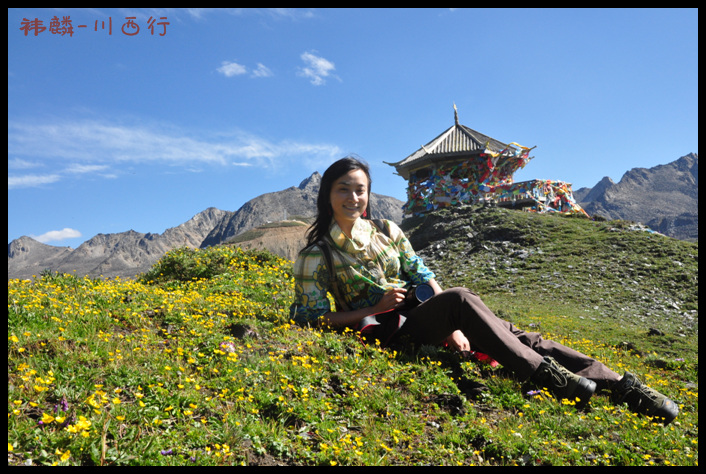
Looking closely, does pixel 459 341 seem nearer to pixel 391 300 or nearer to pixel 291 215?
pixel 391 300

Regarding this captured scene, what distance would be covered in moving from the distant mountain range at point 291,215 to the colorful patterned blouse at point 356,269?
72828mm

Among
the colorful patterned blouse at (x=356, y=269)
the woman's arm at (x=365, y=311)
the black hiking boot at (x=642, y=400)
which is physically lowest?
the black hiking boot at (x=642, y=400)

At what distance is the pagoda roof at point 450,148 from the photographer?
27.8 m

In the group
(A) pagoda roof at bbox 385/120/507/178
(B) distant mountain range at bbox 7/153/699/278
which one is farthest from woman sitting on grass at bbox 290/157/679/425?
(B) distant mountain range at bbox 7/153/699/278

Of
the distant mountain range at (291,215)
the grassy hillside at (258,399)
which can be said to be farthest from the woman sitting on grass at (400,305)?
the distant mountain range at (291,215)

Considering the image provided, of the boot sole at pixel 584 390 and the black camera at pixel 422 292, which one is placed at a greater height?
the black camera at pixel 422 292

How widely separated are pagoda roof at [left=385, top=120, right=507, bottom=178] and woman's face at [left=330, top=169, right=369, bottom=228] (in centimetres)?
2375

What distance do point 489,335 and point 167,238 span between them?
151784 mm

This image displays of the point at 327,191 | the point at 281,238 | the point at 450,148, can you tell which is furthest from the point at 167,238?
the point at 327,191

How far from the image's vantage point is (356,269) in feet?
16.7

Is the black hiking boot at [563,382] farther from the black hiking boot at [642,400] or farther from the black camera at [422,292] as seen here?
the black camera at [422,292]

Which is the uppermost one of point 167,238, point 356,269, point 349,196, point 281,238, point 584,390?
point 167,238

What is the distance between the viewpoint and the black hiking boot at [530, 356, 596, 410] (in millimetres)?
4441

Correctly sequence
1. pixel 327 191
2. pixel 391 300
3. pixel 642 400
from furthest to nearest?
pixel 327 191 → pixel 391 300 → pixel 642 400
